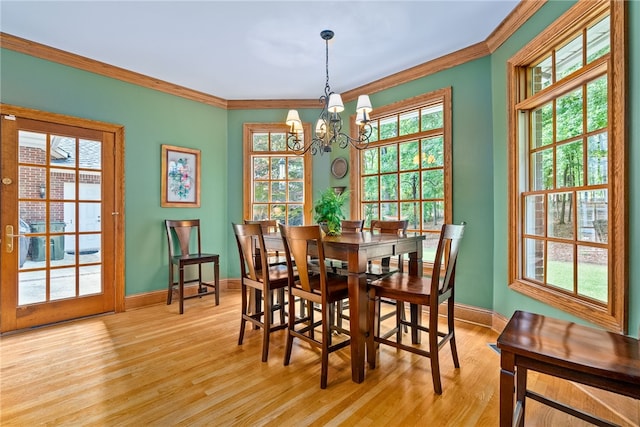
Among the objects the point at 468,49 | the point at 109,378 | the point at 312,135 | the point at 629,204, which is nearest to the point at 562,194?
the point at 629,204

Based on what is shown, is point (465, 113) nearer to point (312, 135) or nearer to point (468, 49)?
point (468, 49)

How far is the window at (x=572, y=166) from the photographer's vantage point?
173 centimetres

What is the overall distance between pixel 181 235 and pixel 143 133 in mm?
1311

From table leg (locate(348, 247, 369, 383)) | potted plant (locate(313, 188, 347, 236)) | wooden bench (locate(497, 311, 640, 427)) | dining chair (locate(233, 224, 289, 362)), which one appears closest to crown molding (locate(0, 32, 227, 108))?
dining chair (locate(233, 224, 289, 362))

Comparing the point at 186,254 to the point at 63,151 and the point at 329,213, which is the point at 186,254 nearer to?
the point at 63,151

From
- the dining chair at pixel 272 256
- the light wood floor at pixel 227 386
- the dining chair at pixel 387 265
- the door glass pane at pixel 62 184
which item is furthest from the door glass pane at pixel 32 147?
the dining chair at pixel 387 265

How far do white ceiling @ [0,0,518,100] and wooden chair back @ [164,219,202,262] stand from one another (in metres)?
1.79

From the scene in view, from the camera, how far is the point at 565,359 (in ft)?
3.89

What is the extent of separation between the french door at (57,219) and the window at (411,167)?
2.96m

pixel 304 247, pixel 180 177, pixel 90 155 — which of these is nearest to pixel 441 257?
pixel 304 247

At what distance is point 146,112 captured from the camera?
3.69m

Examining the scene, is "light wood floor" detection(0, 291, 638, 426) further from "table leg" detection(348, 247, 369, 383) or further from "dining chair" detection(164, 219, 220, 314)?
"dining chair" detection(164, 219, 220, 314)

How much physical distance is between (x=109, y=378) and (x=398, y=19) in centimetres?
352

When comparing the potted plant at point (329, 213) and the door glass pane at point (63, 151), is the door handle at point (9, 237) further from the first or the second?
the potted plant at point (329, 213)
